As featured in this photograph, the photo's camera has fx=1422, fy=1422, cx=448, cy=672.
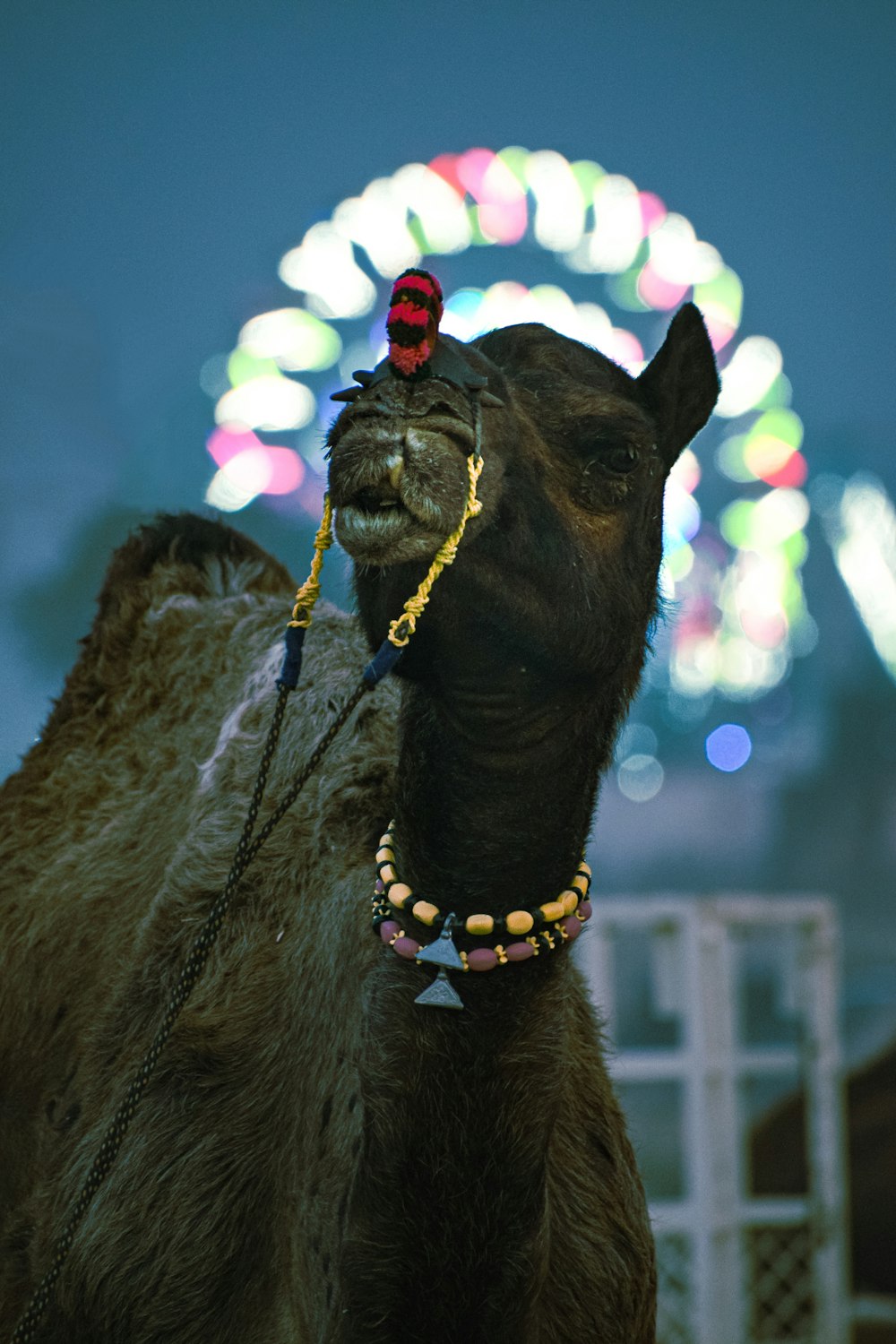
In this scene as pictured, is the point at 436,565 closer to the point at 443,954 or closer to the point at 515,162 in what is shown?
the point at 443,954

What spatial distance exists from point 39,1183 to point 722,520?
522 inches

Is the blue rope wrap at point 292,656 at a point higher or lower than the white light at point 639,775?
lower

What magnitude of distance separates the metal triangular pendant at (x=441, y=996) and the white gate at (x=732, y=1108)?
4051mm

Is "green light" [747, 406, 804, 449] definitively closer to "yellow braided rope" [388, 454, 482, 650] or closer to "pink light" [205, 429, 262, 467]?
"pink light" [205, 429, 262, 467]

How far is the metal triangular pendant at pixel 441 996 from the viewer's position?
1985 mm

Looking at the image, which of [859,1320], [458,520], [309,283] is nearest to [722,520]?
[309,283]

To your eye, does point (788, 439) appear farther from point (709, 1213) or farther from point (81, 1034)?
point (81, 1034)

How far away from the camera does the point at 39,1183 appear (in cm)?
282

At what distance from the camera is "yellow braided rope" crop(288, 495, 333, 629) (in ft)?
6.45

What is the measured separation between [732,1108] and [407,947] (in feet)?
15.3

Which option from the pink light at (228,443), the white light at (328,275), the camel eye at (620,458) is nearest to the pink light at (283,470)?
the pink light at (228,443)

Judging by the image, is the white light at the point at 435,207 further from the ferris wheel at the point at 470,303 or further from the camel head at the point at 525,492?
the camel head at the point at 525,492

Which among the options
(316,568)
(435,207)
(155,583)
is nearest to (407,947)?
(316,568)

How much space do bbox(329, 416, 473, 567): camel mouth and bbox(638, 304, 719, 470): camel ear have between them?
733 millimetres
